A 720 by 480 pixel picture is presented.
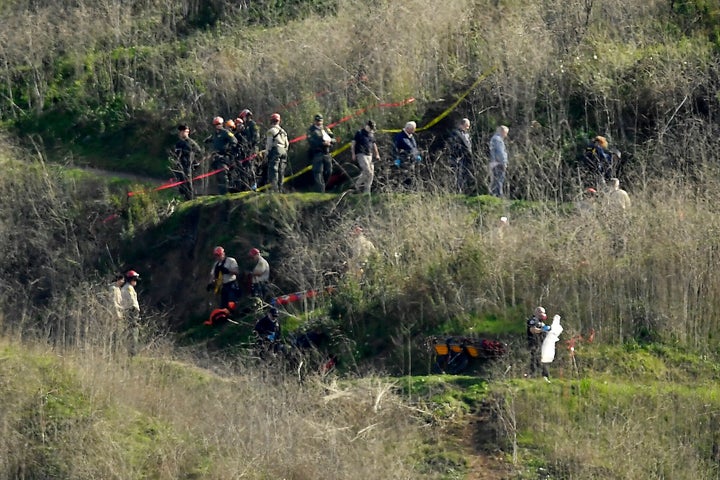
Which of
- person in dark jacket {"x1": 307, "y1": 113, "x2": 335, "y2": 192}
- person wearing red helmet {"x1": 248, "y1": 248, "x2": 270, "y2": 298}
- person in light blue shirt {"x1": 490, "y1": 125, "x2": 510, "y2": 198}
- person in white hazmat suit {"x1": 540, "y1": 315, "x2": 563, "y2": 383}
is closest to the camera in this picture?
person in white hazmat suit {"x1": 540, "y1": 315, "x2": 563, "y2": 383}

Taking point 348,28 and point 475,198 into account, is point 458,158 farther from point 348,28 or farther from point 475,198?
point 348,28

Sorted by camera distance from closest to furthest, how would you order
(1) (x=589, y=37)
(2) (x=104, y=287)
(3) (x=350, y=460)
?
1. (3) (x=350, y=460)
2. (2) (x=104, y=287)
3. (1) (x=589, y=37)

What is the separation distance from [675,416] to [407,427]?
11.8 feet

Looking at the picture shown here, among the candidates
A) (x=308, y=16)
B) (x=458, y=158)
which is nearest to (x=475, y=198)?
(x=458, y=158)

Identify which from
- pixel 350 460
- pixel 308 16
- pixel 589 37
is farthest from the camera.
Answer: pixel 308 16

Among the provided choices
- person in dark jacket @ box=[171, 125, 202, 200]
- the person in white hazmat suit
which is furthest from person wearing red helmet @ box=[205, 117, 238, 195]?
the person in white hazmat suit

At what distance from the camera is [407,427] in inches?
837

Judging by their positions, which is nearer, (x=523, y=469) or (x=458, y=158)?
(x=523, y=469)

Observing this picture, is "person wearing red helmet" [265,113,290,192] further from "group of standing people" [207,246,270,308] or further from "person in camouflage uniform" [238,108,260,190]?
"group of standing people" [207,246,270,308]

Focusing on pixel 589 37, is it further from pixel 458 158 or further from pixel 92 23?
pixel 92 23

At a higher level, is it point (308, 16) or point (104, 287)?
point (308, 16)

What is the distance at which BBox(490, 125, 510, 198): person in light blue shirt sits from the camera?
2702cm

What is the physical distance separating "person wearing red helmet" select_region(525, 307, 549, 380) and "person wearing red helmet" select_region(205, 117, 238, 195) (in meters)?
8.22

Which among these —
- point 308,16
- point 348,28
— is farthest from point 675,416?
point 308,16
